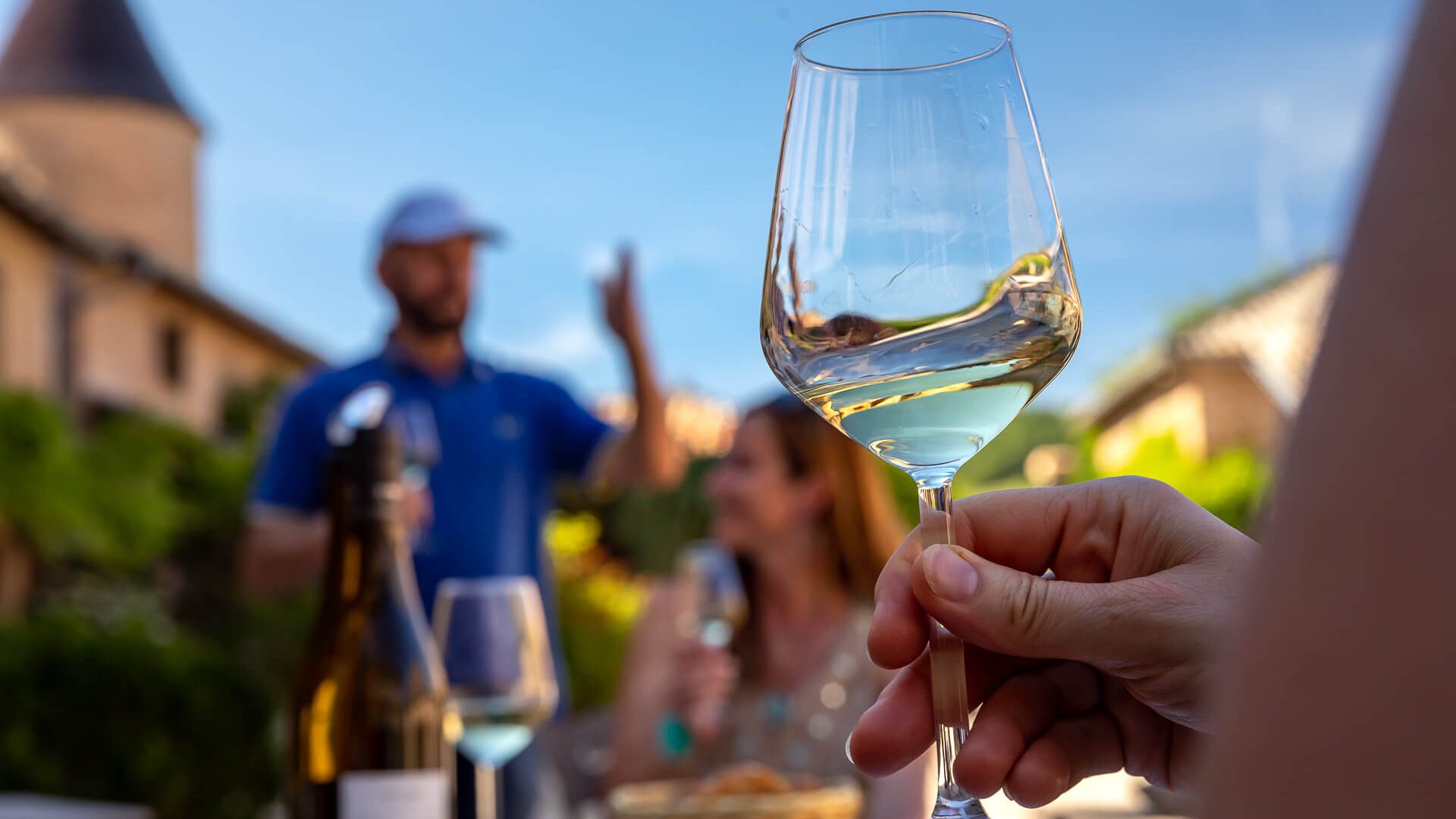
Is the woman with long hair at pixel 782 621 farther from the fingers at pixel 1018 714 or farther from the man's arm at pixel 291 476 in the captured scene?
the fingers at pixel 1018 714

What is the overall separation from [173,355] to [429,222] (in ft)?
61.0

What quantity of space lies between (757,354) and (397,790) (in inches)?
31.7

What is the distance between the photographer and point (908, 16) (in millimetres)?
705

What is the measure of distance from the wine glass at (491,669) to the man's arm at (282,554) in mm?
1308

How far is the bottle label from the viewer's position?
1.34 metres

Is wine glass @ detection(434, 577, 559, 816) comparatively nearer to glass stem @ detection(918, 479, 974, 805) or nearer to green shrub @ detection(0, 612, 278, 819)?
glass stem @ detection(918, 479, 974, 805)

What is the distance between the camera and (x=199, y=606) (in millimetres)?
17594

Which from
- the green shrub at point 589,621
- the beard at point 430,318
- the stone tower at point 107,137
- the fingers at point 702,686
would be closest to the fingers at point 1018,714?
the fingers at point 702,686

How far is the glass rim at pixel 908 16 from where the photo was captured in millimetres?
681

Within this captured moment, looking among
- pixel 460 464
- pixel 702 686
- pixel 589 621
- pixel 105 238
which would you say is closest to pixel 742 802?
pixel 702 686

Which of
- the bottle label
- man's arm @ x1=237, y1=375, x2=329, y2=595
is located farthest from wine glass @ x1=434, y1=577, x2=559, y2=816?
man's arm @ x1=237, y1=375, x2=329, y2=595

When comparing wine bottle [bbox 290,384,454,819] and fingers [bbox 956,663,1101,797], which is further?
wine bottle [bbox 290,384,454,819]

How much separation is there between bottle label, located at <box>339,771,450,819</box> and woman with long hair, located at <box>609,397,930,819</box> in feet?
4.91

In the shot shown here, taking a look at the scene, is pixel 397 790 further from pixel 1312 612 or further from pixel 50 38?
pixel 50 38
